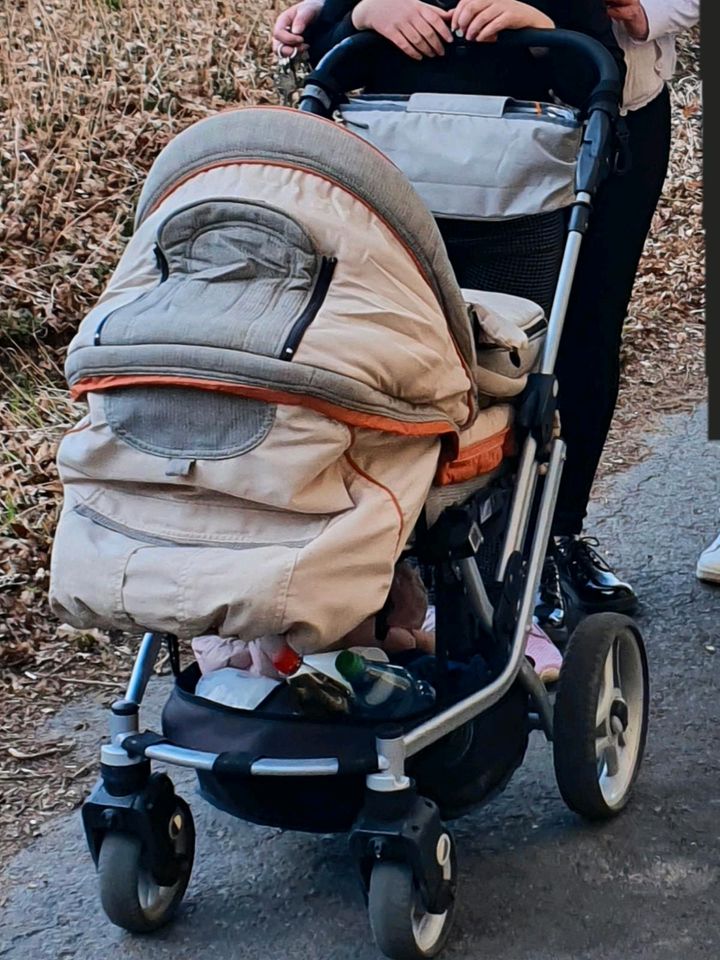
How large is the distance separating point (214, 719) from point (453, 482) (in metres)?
0.64

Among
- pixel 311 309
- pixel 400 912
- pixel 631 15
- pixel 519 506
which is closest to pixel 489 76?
pixel 631 15

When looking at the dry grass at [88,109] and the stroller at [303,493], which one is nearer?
the stroller at [303,493]

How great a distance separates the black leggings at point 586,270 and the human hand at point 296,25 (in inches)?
26.1

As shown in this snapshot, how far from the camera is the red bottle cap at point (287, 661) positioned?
2686 millimetres

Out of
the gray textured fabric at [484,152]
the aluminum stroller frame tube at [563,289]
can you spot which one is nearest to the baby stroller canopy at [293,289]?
the aluminum stroller frame tube at [563,289]

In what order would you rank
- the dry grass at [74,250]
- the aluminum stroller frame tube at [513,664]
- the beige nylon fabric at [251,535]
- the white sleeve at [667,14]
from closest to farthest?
the beige nylon fabric at [251,535], the aluminum stroller frame tube at [513,664], the white sleeve at [667,14], the dry grass at [74,250]

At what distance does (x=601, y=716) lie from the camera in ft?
9.94

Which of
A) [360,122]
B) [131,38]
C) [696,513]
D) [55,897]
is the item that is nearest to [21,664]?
[55,897]

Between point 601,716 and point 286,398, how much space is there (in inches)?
44.0

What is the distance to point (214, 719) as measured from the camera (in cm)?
268

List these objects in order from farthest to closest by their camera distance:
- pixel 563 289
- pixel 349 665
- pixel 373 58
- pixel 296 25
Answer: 1. pixel 296 25
2. pixel 373 58
3. pixel 563 289
4. pixel 349 665

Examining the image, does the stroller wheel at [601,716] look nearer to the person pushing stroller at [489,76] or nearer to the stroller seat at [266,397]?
the person pushing stroller at [489,76]

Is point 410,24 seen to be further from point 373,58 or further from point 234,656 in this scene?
point 234,656

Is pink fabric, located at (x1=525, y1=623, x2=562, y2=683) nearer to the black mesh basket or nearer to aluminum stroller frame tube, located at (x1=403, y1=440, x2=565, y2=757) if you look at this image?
aluminum stroller frame tube, located at (x1=403, y1=440, x2=565, y2=757)
